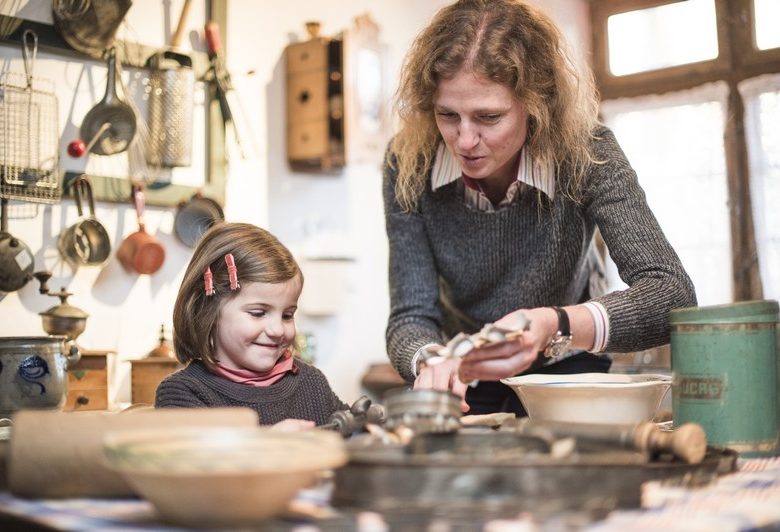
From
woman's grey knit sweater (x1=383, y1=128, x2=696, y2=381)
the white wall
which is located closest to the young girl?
woman's grey knit sweater (x1=383, y1=128, x2=696, y2=381)

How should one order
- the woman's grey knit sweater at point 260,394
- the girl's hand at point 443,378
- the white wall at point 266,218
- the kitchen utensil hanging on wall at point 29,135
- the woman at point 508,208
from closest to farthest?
the girl's hand at point 443,378 → the woman at point 508,208 → the woman's grey knit sweater at point 260,394 → the kitchen utensil hanging on wall at point 29,135 → the white wall at point 266,218

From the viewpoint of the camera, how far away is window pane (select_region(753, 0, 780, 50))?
526 centimetres

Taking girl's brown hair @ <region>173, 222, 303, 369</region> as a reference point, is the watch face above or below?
below

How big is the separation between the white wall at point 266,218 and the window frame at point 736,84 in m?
1.57

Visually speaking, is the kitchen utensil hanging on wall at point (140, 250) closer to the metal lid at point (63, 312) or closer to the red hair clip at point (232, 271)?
the metal lid at point (63, 312)

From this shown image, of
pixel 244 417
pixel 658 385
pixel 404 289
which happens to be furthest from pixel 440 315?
pixel 244 417

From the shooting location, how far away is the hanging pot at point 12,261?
10.0ft

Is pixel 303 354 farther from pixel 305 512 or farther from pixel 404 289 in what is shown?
pixel 305 512

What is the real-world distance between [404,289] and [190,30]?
2.25m

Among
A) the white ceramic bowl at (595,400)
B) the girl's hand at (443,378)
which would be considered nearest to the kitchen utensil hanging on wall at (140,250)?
the girl's hand at (443,378)

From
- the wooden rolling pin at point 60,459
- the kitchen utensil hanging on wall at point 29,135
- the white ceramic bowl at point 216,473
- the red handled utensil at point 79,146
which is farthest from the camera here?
the red handled utensil at point 79,146

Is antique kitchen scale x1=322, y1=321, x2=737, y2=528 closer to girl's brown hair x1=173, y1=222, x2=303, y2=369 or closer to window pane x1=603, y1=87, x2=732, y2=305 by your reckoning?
girl's brown hair x1=173, y1=222, x2=303, y2=369

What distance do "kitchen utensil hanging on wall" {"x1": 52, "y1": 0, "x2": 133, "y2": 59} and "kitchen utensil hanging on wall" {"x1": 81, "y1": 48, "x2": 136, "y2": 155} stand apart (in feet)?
0.22

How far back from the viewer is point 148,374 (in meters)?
3.22
